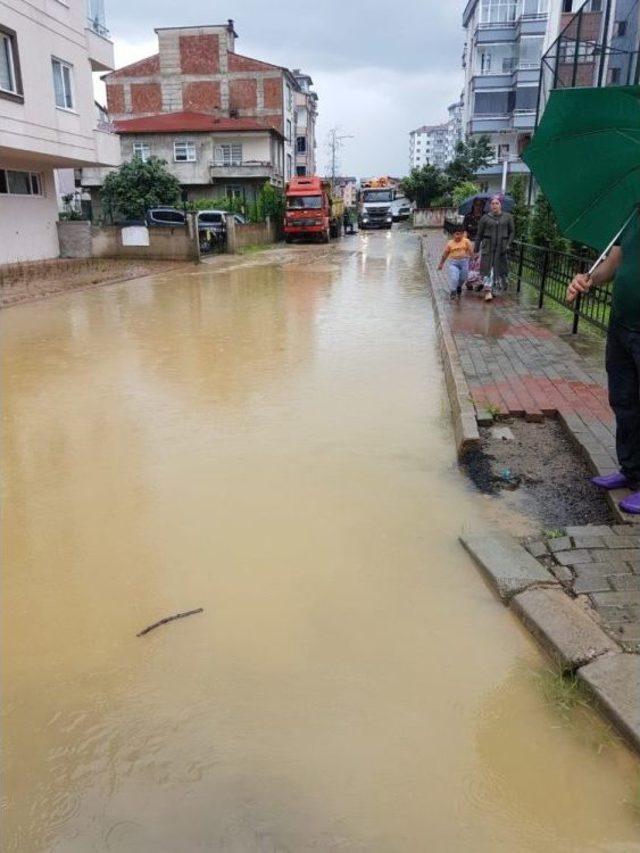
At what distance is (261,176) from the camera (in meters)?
41.4

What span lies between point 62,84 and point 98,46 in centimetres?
284

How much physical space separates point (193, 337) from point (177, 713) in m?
8.26

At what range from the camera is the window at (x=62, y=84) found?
20109 mm

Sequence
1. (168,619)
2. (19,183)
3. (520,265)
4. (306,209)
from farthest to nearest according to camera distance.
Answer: (306,209) → (19,183) → (520,265) → (168,619)

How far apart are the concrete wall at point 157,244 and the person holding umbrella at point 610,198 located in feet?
69.0

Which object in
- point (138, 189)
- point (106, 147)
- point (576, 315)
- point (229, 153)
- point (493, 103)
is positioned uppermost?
point (493, 103)

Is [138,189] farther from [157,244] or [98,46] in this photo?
[98,46]

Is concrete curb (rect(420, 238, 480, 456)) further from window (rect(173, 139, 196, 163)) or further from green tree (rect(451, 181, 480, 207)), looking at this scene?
window (rect(173, 139, 196, 163))

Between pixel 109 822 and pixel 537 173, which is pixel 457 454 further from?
pixel 109 822

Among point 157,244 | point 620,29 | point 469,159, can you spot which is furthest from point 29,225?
point 469,159

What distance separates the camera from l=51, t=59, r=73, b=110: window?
66.0ft

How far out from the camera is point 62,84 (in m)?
20.4

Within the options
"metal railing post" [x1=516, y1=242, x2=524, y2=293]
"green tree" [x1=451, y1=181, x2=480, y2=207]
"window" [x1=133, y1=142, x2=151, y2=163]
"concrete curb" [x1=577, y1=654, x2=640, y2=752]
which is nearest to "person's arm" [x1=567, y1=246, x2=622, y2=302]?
"concrete curb" [x1=577, y1=654, x2=640, y2=752]

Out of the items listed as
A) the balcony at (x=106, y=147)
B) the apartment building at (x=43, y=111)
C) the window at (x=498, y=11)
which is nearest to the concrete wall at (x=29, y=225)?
the apartment building at (x=43, y=111)
